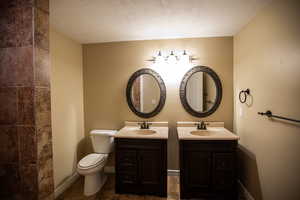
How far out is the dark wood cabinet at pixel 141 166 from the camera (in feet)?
6.22

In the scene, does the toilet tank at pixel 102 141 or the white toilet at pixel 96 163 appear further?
the toilet tank at pixel 102 141

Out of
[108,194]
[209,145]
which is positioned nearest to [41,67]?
[108,194]

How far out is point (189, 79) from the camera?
7.72ft

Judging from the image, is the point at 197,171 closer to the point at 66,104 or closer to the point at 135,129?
the point at 135,129

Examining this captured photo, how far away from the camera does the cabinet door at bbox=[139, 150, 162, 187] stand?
1.90 m

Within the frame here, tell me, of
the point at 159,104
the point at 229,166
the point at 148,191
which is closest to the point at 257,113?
the point at 229,166

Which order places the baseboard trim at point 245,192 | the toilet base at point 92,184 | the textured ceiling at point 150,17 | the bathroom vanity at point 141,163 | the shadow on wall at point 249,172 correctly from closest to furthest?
1. the textured ceiling at point 150,17
2. the shadow on wall at point 249,172
3. the baseboard trim at point 245,192
4. the bathroom vanity at point 141,163
5. the toilet base at point 92,184

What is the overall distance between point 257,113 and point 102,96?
2.33 metres

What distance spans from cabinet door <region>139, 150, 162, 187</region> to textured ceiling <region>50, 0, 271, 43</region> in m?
1.72

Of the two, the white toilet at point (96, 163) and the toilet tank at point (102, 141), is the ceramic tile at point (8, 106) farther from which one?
the toilet tank at point (102, 141)

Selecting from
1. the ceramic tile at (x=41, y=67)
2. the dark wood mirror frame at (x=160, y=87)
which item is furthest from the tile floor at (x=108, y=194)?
the ceramic tile at (x=41, y=67)

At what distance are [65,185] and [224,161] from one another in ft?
7.60

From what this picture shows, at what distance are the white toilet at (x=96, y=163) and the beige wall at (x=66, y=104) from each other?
12.3 inches

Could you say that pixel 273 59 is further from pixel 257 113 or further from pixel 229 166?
pixel 229 166
